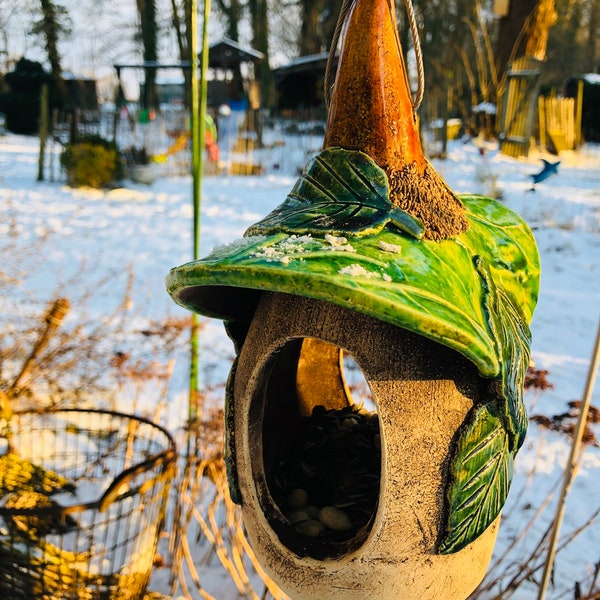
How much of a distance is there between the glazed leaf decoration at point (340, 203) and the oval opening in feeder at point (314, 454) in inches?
9.4

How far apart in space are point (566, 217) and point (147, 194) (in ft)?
19.0

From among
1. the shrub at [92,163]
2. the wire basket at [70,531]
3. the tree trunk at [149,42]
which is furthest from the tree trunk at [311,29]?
the wire basket at [70,531]

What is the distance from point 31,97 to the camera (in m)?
16.5

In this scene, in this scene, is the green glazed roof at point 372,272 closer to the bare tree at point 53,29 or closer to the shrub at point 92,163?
the shrub at point 92,163

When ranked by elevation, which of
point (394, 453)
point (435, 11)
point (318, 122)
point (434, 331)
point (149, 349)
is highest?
point (435, 11)

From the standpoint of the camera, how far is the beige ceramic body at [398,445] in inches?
35.4

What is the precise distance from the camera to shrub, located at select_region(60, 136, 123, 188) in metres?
8.95

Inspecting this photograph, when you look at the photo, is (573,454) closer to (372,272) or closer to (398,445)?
(398,445)

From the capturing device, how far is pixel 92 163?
29.5 ft

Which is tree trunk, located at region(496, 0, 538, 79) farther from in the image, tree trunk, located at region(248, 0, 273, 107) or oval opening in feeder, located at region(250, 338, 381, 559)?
oval opening in feeder, located at region(250, 338, 381, 559)

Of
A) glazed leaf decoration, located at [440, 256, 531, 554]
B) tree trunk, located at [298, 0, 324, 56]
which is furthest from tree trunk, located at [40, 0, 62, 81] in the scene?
glazed leaf decoration, located at [440, 256, 531, 554]

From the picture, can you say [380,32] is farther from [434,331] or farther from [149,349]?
[149,349]

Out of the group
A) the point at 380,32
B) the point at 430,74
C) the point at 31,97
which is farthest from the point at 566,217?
the point at 31,97

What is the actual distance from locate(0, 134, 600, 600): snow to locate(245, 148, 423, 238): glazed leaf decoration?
220 millimetres
